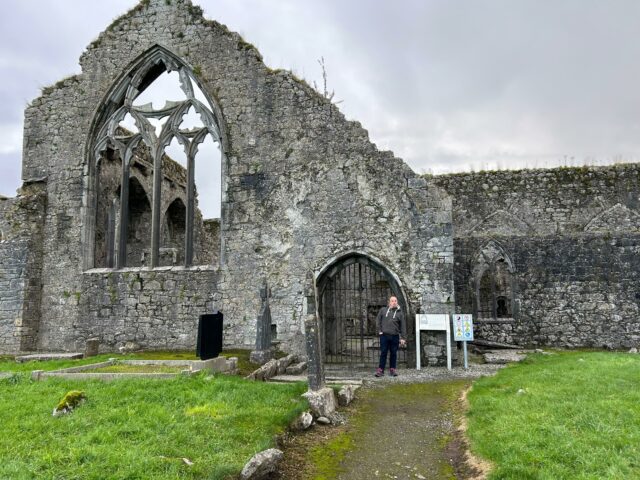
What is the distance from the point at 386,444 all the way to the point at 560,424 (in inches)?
68.3

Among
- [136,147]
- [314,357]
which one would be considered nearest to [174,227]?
[136,147]

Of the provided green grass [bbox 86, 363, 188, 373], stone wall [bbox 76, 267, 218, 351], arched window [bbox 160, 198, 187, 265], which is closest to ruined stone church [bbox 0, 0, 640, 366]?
stone wall [bbox 76, 267, 218, 351]

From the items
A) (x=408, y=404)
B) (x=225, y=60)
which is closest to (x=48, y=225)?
(x=225, y=60)

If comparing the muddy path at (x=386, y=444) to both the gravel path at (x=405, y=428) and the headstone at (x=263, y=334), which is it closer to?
the gravel path at (x=405, y=428)

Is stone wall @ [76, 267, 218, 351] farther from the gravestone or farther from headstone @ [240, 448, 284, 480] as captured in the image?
headstone @ [240, 448, 284, 480]

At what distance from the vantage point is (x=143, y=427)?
4992 millimetres

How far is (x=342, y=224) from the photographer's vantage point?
11.5 meters

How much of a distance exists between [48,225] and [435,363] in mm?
10212

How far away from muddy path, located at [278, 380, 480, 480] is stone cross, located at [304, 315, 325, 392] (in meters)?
0.52

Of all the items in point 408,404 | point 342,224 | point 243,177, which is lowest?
point 408,404

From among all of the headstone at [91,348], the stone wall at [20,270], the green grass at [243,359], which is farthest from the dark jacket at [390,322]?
the stone wall at [20,270]

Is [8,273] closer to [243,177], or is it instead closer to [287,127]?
[243,177]

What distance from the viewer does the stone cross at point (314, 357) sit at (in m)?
6.61

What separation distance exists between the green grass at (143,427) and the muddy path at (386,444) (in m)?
0.42
